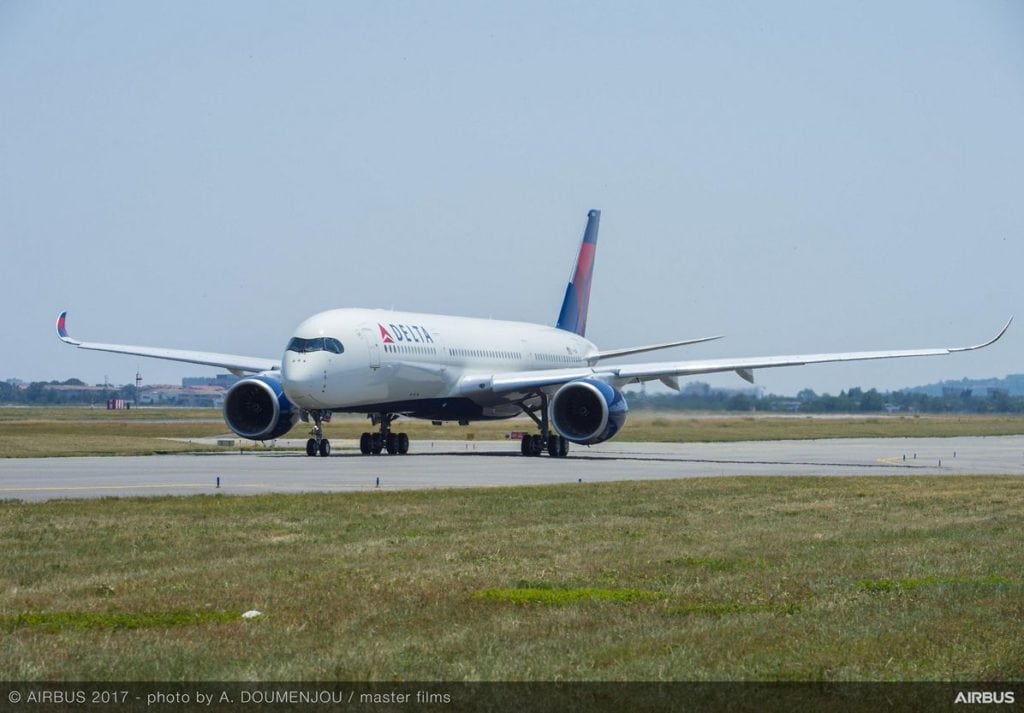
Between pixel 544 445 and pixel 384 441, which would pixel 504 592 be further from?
pixel 544 445

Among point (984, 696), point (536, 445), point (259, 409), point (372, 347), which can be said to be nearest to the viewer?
point (984, 696)

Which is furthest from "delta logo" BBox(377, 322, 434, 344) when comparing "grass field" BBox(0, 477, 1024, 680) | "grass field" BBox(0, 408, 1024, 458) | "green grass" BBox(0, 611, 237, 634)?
"green grass" BBox(0, 611, 237, 634)

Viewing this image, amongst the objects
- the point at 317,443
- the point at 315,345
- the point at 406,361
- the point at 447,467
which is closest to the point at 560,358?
the point at 406,361

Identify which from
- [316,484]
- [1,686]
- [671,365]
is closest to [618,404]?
[671,365]

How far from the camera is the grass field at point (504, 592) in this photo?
32.6 ft

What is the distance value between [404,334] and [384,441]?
3.57 metres

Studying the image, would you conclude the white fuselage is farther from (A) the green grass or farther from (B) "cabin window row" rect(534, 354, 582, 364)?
(A) the green grass

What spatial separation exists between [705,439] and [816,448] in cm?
1008

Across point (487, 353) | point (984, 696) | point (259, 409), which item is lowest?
point (984, 696)

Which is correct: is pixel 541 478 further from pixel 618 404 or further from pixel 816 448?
pixel 816 448

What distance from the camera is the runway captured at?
28.3 meters

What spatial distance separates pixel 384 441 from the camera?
45.9m

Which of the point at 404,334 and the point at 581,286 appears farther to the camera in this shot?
the point at 581,286

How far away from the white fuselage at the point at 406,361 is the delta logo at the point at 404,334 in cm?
4
